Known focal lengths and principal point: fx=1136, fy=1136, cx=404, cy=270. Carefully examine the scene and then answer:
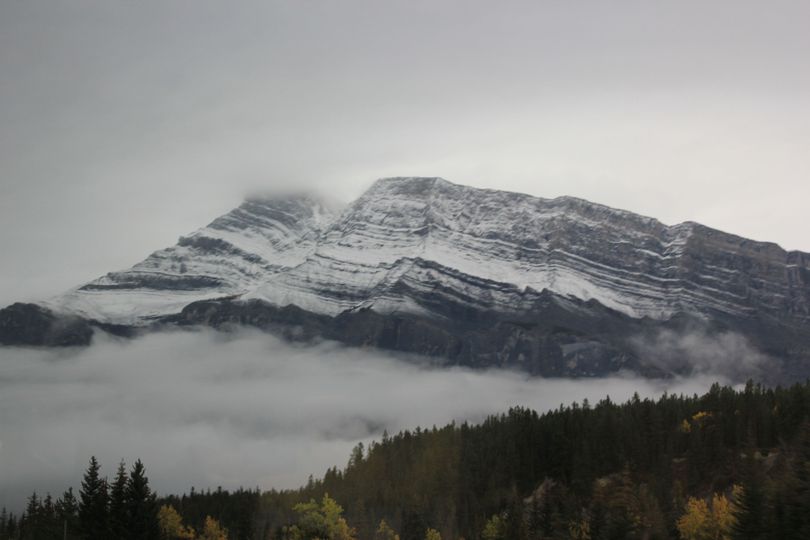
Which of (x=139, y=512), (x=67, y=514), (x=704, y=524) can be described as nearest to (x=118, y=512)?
(x=139, y=512)

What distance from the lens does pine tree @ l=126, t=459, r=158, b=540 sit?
128m

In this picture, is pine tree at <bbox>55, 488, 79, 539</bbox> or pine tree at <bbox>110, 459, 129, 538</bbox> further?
pine tree at <bbox>55, 488, 79, 539</bbox>

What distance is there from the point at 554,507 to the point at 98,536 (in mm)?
89682

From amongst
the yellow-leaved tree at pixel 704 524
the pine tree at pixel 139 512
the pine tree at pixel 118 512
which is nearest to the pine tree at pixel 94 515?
the pine tree at pixel 118 512

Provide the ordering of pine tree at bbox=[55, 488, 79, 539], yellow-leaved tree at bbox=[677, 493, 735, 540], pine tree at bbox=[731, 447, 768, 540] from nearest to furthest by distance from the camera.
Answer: pine tree at bbox=[731, 447, 768, 540] → pine tree at bbox=[55, 488, 79, 539] → yellow-leaved tree at bbox=[677, 493, 735, 540]

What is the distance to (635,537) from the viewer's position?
149 meters

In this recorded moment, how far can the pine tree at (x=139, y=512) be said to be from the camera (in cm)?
12788

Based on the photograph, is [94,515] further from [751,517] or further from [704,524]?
[704,524]

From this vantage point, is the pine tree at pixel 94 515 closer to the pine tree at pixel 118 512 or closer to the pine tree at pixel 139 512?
the pine tree at pixel 118 512

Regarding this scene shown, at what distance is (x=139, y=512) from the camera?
5049 inches

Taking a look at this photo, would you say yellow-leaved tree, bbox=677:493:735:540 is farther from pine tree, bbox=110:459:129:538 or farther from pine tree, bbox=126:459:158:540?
pine tree, bbox=110:459:129:538

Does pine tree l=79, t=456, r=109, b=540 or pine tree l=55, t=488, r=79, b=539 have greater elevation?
pine tree l=79, t=456, r=109, b=540

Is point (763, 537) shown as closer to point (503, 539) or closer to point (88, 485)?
point (503, 539)

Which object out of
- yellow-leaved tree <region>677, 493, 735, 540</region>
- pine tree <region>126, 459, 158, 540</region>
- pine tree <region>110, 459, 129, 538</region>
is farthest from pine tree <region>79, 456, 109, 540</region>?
yellow-leaved tree <region>677, 493, 735, 540</region>
